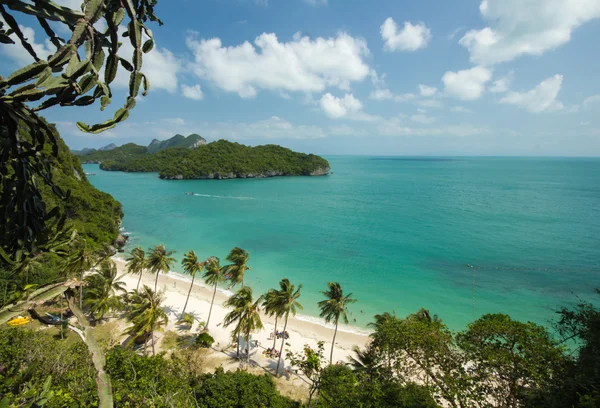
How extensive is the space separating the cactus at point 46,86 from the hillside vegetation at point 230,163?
134821 mm

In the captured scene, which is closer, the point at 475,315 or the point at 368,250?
the point at 475,315

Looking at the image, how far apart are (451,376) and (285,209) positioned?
184 ft

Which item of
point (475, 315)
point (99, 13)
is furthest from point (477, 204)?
point (99, 13)

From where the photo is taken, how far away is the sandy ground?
18.1 m

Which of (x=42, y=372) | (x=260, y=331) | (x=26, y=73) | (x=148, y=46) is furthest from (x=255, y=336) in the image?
(x=26, y=73)

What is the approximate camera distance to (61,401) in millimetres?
5098

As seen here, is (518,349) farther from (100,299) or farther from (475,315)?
(100,299)

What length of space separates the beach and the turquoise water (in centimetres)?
276

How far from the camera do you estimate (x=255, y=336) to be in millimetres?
21625

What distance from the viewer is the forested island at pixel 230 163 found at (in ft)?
433

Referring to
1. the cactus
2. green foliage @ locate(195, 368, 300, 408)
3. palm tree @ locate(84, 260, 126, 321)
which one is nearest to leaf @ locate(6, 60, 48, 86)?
the cactus

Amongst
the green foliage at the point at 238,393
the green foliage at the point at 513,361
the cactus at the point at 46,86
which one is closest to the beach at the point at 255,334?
the green foliage at the point at 238,393

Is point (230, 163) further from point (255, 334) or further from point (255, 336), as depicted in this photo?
point (255, 336)

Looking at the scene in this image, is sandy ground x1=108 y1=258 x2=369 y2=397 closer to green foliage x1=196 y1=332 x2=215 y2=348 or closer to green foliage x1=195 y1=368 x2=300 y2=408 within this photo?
green foliage x1=196 y1=332 x2=215 y2=348
